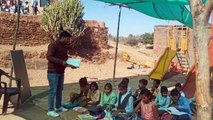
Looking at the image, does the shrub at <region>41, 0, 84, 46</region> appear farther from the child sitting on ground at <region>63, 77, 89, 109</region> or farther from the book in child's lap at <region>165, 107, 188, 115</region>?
the book in child's lap at <region>165, 107, 188, 115</region>

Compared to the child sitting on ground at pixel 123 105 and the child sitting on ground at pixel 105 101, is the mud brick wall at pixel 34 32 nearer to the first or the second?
the child sitting on ground at pixel 105 101

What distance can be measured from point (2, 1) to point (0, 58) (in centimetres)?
685

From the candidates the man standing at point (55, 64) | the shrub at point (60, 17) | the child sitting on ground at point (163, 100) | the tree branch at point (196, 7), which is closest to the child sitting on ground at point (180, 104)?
the child sitting on ground at point (163, 100)

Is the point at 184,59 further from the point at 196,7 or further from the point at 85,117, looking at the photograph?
the point at 196,7

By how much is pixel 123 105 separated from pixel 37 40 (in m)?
16.1

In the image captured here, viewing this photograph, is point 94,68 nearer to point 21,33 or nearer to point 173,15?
point 21,33

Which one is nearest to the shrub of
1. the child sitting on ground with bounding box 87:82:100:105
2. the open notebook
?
the child sitting on ground with bounding box 87:82:100:105

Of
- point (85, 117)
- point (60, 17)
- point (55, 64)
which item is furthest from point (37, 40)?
point (85, 117)

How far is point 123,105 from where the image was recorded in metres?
6.34

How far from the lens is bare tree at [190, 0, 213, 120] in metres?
3.57

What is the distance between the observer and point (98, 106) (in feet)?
22.0

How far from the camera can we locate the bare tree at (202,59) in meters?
3.57

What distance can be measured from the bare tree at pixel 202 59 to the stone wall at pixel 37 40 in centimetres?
1497

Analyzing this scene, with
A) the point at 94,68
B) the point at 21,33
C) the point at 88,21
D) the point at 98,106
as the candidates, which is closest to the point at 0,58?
the point at 21,33
